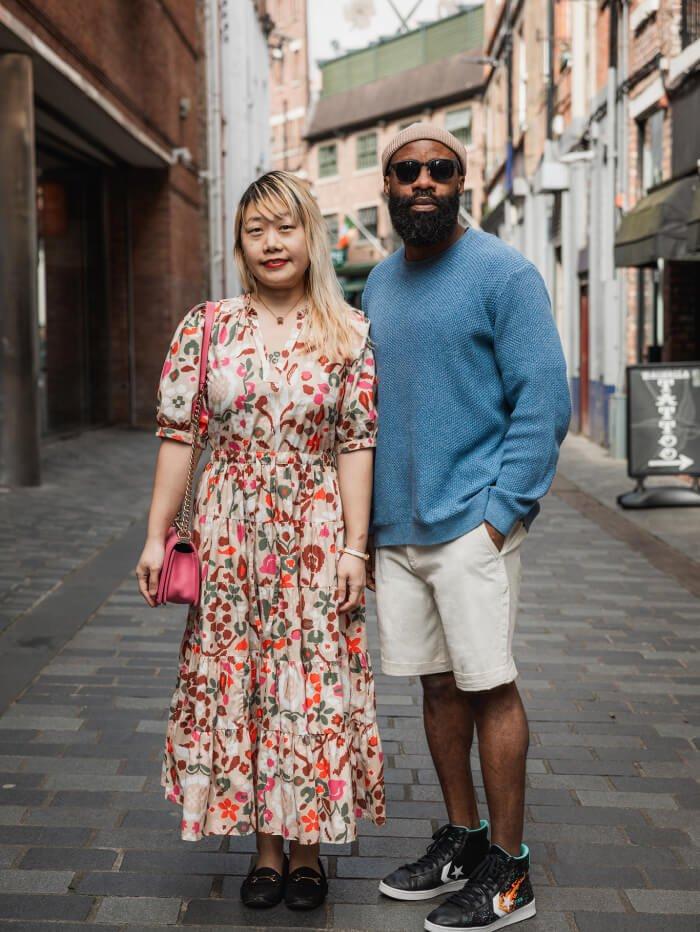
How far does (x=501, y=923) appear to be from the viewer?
2949 mm

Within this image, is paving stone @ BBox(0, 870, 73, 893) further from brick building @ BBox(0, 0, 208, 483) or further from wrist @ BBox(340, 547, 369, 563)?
brick building @ BBox(0, 0, 208, 483)

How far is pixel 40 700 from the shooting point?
473cm

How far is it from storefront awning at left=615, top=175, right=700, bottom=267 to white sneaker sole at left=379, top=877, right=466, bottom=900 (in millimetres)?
9497

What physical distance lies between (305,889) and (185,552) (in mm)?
904

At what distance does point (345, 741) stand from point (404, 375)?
914 millimetres

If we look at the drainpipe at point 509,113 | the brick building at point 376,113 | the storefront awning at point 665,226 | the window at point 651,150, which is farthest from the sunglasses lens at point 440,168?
the brick building at point 376,113

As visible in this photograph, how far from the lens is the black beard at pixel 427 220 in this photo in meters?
2.88

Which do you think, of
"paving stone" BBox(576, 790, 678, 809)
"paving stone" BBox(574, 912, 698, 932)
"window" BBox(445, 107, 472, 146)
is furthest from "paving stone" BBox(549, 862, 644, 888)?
"window" BBox(445, 107, 472, 146)

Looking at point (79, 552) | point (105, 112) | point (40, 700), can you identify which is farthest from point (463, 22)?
point (40, 700)

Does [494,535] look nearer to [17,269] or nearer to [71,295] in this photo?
[17,269]

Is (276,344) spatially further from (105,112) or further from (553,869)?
(105,112)

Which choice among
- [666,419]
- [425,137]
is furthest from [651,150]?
[425,137]

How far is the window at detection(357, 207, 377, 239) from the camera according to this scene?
49.1 m

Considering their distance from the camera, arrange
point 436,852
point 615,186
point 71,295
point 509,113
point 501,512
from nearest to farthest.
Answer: point 501,512
point 436,852
point 615,186
point 71,295
point 509,113
